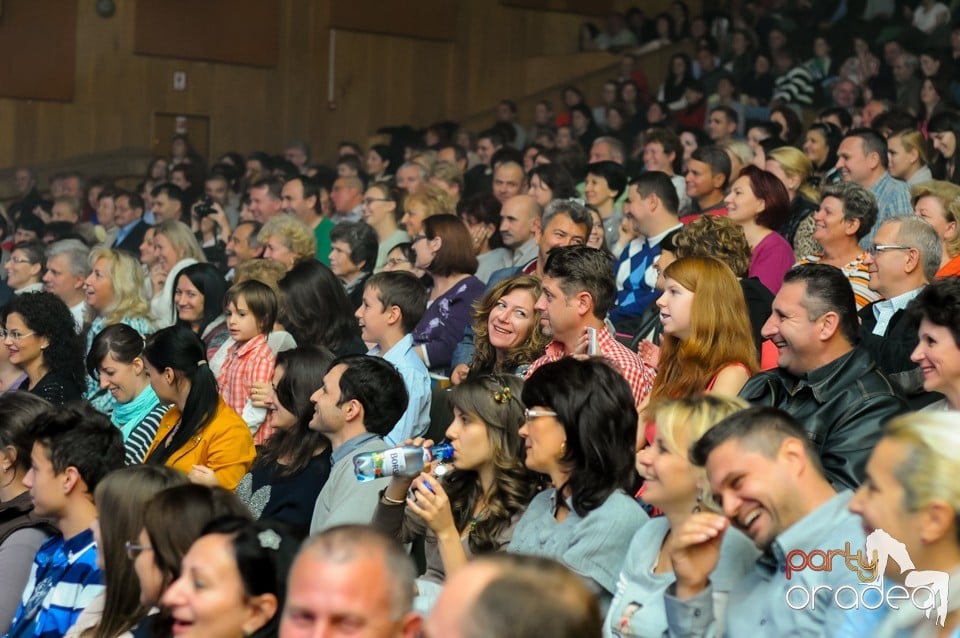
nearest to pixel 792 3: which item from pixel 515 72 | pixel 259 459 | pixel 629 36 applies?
pixel 629 36

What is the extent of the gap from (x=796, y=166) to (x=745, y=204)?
1256 mm

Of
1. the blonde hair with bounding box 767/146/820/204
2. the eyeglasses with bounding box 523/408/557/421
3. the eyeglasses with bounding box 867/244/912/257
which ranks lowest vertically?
the eyeglasses with bounding box 523/408/557/421

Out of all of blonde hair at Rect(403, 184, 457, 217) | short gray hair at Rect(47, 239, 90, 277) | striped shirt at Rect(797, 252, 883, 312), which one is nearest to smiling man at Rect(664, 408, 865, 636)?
striped shirt at Rect(797, 252, 883, 312)

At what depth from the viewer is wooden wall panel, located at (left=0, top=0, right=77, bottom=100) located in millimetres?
13203

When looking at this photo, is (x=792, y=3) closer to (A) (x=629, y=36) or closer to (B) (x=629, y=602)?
(A) (x=629, y=36)

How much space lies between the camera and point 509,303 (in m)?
4.93

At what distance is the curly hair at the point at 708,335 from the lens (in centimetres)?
405

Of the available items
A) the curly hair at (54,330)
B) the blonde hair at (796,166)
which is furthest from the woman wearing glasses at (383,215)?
the curly hair at (54,330)

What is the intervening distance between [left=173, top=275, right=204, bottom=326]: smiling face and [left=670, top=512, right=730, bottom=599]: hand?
13.2 feet

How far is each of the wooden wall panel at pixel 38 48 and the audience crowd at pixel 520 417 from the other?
599cm

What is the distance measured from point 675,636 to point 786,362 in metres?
1.22

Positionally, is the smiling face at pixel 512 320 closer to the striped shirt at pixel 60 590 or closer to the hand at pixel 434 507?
the hand at pixel 434 507

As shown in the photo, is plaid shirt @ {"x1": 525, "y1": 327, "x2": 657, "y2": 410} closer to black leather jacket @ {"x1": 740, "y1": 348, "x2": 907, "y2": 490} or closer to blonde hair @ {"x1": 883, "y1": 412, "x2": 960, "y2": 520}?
black leather jacket @ {"x1": 740, "y1": 348, "x2": 907, "y2": 490}

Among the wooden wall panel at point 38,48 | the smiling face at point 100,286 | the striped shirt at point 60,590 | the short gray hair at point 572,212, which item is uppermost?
the wooden wall panel at point 38,48
